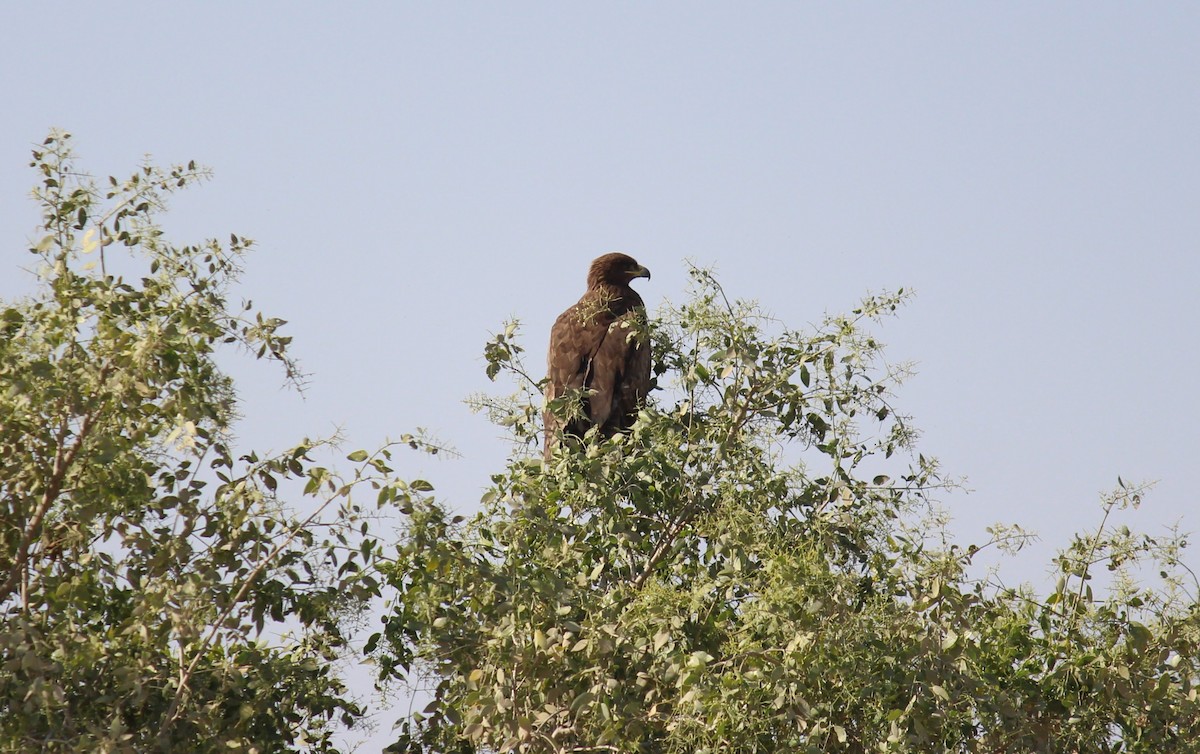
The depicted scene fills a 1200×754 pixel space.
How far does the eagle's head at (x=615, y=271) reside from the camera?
1013 centimetres

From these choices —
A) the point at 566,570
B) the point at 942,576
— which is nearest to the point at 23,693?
the point at 566,570

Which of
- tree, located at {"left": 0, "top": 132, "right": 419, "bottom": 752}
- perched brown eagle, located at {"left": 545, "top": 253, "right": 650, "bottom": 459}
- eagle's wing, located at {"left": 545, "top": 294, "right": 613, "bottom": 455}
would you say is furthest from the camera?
eagle's wing, located at {"left": 545, "top": 294, "right": 613, "bottom": 455}

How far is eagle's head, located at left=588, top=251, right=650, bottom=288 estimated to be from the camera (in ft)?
33.2

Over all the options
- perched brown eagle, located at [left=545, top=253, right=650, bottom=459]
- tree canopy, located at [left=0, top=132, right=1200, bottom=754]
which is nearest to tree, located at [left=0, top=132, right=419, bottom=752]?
tree canopy, located at [left=0, top=132, right=1200, bottom=754]

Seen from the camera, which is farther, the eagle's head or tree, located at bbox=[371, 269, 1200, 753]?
the eagle's head

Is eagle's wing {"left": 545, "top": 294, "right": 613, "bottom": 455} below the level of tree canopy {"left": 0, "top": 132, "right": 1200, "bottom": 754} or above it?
above

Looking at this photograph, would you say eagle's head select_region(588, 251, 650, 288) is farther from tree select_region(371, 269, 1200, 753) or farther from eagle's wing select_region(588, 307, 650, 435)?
tree select_region(371, 269, 1200, 753)

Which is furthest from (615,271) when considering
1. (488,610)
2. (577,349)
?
(488,610)

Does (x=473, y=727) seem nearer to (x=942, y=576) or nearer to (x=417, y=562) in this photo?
(x=417, y=562)

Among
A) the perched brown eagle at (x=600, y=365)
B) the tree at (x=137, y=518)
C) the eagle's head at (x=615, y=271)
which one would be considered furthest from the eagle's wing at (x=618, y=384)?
the tree at (x=137, y=518)

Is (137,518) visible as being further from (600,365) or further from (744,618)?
(600,365)

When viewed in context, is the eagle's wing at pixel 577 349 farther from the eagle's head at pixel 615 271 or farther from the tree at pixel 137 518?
the tree at pixel 137 518

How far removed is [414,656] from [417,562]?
0.36 m

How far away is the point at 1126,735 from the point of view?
4.88m
